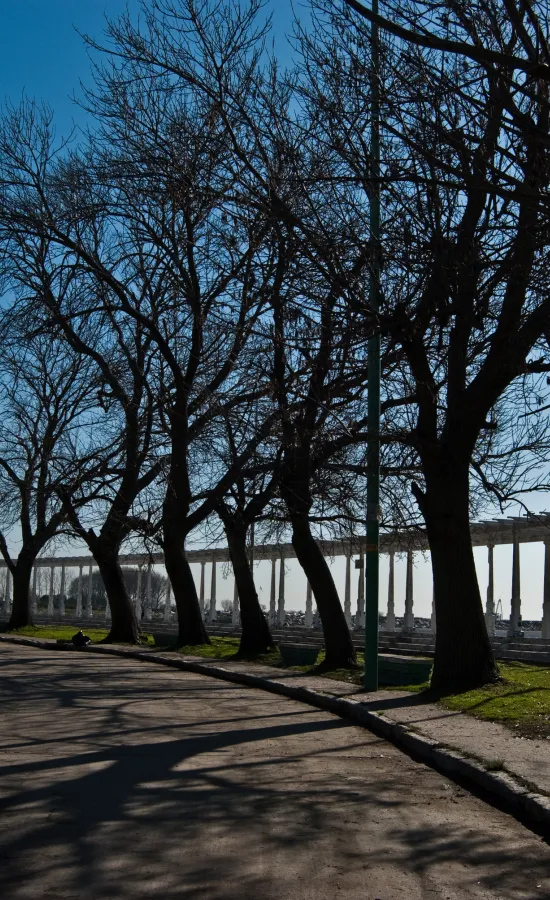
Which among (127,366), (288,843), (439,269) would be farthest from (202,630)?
(288,843)

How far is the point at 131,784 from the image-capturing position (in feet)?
26.9

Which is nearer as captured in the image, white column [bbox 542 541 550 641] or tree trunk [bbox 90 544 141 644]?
tree trunk [bbox 90 544 141 644]

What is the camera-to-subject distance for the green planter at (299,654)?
23.0m

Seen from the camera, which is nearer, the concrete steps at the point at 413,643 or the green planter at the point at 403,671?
the green planter at the point at 403,671

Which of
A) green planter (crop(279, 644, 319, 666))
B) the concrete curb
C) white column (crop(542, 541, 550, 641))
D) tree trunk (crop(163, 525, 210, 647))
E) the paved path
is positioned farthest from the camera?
white column (crop(542, 541, 550, 641))

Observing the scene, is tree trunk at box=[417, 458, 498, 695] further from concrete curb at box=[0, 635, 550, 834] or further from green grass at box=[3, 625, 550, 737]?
concrete curb at box=[0, 635, 550, 834]

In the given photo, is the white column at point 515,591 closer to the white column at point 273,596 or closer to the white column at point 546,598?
the white column at point 546,598

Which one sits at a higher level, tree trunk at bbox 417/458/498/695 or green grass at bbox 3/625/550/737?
tree trunk at bbox 417/458/498/695

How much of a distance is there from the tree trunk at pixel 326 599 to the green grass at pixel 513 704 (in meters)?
5.58

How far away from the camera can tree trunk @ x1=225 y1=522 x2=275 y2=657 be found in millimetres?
27391

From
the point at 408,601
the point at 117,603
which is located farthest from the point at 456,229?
the point at 408,601

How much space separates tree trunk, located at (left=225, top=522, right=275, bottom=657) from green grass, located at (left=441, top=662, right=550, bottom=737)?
37.8 feet

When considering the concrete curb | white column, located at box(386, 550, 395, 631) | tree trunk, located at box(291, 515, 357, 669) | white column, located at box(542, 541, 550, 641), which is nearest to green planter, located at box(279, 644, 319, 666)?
tree trunk, located at box(291, 515, 357, 669)

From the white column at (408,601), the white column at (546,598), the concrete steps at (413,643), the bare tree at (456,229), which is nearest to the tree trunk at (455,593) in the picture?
the bare tree at (456,229)
